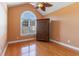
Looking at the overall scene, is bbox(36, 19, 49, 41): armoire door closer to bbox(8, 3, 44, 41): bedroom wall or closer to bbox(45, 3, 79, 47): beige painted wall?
bbox(45, 3, 79, 47): beige painted wall

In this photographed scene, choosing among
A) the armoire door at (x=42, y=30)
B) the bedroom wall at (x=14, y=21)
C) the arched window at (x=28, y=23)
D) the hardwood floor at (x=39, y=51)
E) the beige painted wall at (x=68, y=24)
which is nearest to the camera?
the hardwood floor at (x=39, y=51)

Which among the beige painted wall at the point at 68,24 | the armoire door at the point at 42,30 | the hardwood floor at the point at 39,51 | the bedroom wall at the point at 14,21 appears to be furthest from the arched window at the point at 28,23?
the hardwood floor at the point at 39,51

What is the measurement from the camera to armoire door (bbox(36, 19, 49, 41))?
6113mm

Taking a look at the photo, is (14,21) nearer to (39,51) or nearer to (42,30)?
(42,30)

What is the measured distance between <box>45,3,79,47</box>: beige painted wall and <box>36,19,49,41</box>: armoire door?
1.76ft

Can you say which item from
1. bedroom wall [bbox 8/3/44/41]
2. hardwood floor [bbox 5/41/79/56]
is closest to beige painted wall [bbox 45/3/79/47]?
hardwood floor [bbox 5/41/79/56]

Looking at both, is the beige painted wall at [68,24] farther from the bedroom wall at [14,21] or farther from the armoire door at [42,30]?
the bedroom wall at [14,21]

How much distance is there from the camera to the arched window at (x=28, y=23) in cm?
627

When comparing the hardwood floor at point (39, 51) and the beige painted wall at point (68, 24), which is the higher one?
the beige painted wall at point (68, 24)

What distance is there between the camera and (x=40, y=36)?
6.32 meters

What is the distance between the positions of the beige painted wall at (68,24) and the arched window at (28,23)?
1.51 meters

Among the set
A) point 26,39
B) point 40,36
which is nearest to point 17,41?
point 26,39

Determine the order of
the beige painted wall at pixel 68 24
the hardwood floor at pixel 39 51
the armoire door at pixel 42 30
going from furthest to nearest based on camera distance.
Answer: the armoire door at pixel 42 30 → the beige painted wall at pixel 68 24 → the hardwood floor at pixel 39 51

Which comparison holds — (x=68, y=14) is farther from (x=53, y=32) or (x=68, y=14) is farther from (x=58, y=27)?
(x=53, y=32)
